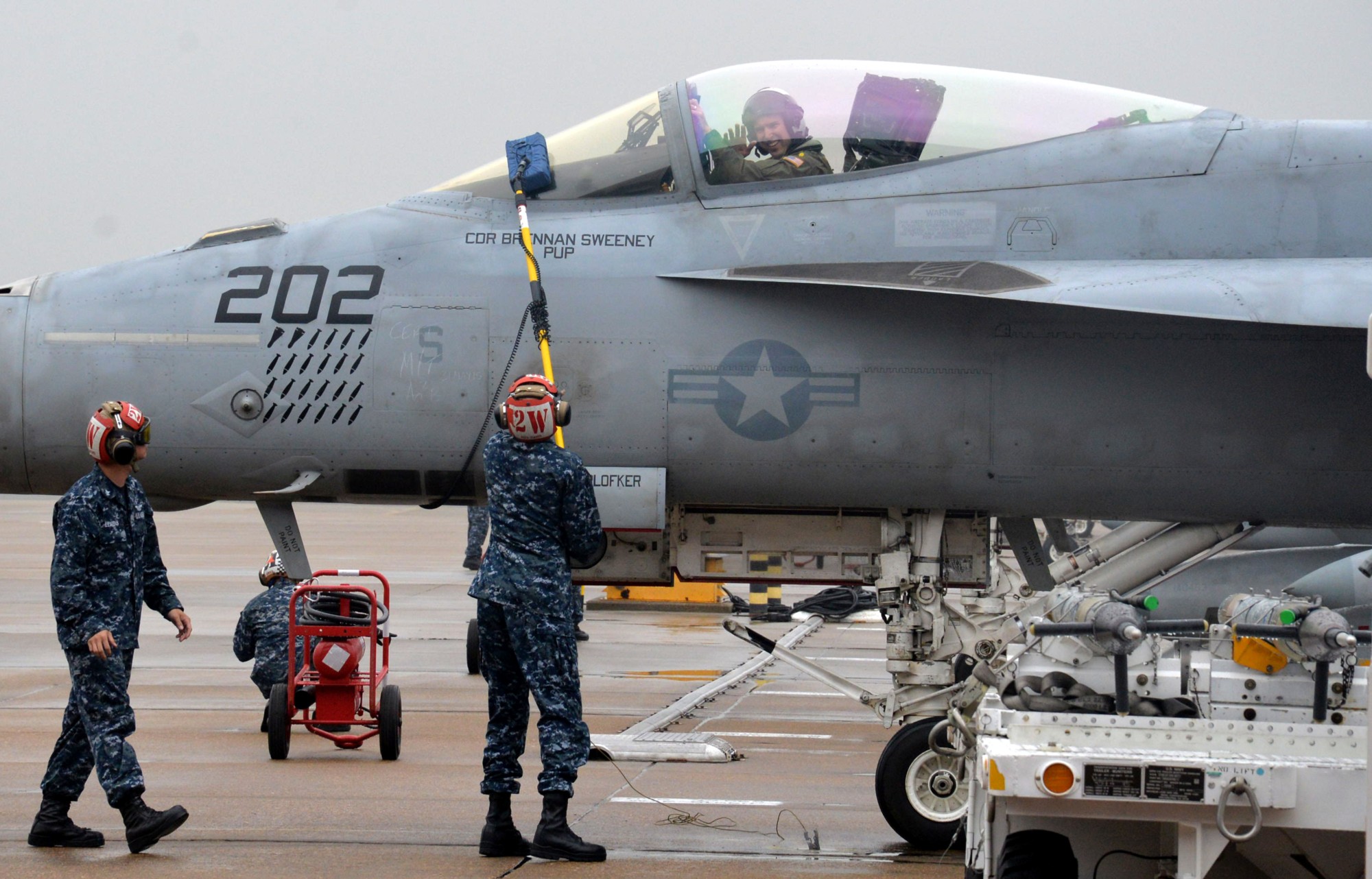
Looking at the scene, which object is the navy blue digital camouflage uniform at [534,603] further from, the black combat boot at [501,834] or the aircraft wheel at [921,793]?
the aircraft wheel at [921,793]

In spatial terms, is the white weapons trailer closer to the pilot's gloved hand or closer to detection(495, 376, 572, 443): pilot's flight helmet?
detection(495, 376, 572, 443): pilot's flight helmet

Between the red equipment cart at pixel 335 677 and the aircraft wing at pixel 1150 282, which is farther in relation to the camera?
the red equipment cart at pixel 335 677

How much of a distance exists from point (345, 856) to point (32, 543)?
25017mm

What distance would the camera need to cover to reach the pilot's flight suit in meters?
6.91

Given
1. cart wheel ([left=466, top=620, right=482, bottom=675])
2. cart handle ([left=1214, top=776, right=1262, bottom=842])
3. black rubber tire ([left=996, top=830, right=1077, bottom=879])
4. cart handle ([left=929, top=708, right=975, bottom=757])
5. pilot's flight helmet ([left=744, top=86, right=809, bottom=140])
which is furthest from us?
cart wheel ([left=466, top=620, right=482, bottom=675])

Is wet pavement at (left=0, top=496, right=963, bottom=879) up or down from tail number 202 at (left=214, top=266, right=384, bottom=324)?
down

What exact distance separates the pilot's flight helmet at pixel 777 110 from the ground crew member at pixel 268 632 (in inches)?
154

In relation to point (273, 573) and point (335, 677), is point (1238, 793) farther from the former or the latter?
point (273, 573)

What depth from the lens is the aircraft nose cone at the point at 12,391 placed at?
6684mm

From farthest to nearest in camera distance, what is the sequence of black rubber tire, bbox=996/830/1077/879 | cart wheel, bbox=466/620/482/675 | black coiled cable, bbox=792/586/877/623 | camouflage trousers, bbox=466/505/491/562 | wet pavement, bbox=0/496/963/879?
camouflage trousers, bbox=466/505/491/562 → black coiled cable, bbox=792/586/877/623 → cart wheel, bbox=466/620/482/675 → wet pavement, bbox=0/496/963/879 → black rubber tire, bbox=996/830/1077/879

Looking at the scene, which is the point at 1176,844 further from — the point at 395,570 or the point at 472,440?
the point at 395,570

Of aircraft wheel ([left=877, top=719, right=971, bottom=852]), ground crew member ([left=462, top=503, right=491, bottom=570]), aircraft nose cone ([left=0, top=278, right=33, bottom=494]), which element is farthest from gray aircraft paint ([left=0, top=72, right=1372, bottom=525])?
ground crew member ([left=462, top=503, right=491, bottom=570])

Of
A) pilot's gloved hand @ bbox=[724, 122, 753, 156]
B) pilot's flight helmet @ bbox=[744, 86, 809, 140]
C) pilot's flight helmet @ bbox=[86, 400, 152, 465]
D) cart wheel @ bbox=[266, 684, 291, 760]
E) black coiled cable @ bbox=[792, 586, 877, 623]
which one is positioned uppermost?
pilot's flight helmet @ bbox=[744, 86, 809, 140]

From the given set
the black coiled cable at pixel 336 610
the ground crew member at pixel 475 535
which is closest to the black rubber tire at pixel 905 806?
the black coiled cable at pixel 336 610
